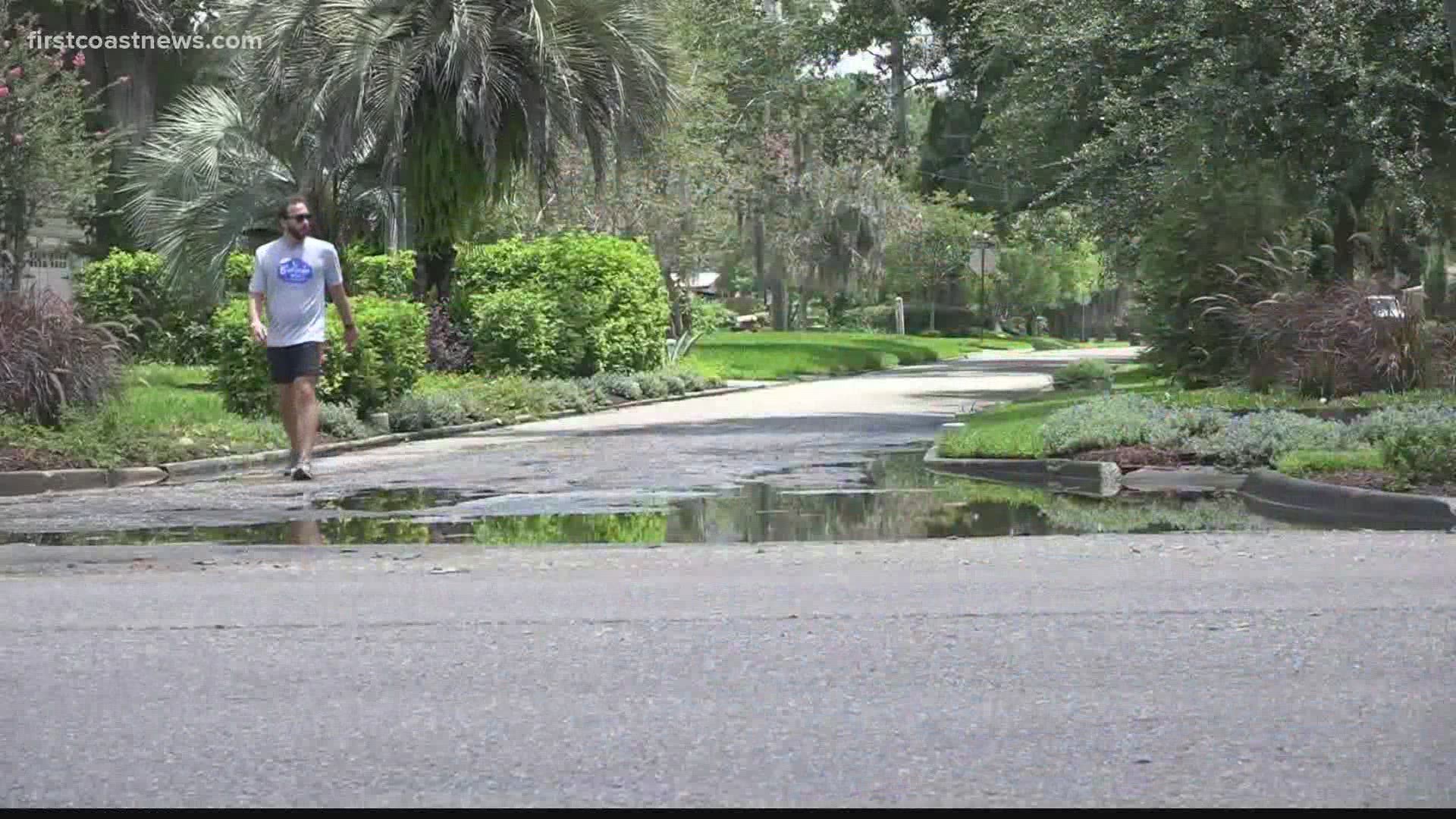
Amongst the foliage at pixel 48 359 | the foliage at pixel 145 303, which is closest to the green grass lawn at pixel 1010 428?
the foliage at pixel 48 359

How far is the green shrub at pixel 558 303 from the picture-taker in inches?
1288

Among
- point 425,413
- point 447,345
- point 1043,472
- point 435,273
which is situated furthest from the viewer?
point 447,345

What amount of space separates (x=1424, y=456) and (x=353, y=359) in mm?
13251

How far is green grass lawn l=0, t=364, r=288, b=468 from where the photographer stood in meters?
17.6

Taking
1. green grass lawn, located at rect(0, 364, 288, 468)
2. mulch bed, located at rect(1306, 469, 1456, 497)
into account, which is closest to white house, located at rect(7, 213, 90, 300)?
green grass lawn, located at rect(0, 364, 288, 468)

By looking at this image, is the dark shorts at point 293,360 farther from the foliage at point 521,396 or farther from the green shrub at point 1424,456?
the foliage at point 521,396

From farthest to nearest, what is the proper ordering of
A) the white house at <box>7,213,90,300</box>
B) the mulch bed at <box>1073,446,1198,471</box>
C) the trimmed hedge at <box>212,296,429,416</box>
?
the white house at <box>7,213,90,300</box>
the trimmed hedge at <box>212,296,429,416</box>
the mulch bed at <box>1073,446,1198,471</box>

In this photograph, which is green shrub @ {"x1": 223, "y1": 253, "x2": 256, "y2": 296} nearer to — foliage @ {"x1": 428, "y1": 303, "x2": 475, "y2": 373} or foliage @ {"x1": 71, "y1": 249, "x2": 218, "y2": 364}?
foliage @ {"x1": 428, "y1": 303, "x2": 475, "y2": 373}

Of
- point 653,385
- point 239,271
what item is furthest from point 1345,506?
point 653,385

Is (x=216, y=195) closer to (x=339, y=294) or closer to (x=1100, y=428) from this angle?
(x=339, y=294)

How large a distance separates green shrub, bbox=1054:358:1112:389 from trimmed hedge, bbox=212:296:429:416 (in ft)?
44.7

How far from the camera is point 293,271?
53.8 feet

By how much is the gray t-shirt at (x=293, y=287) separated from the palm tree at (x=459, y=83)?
11.8 meters

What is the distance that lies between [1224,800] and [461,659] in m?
3.25
